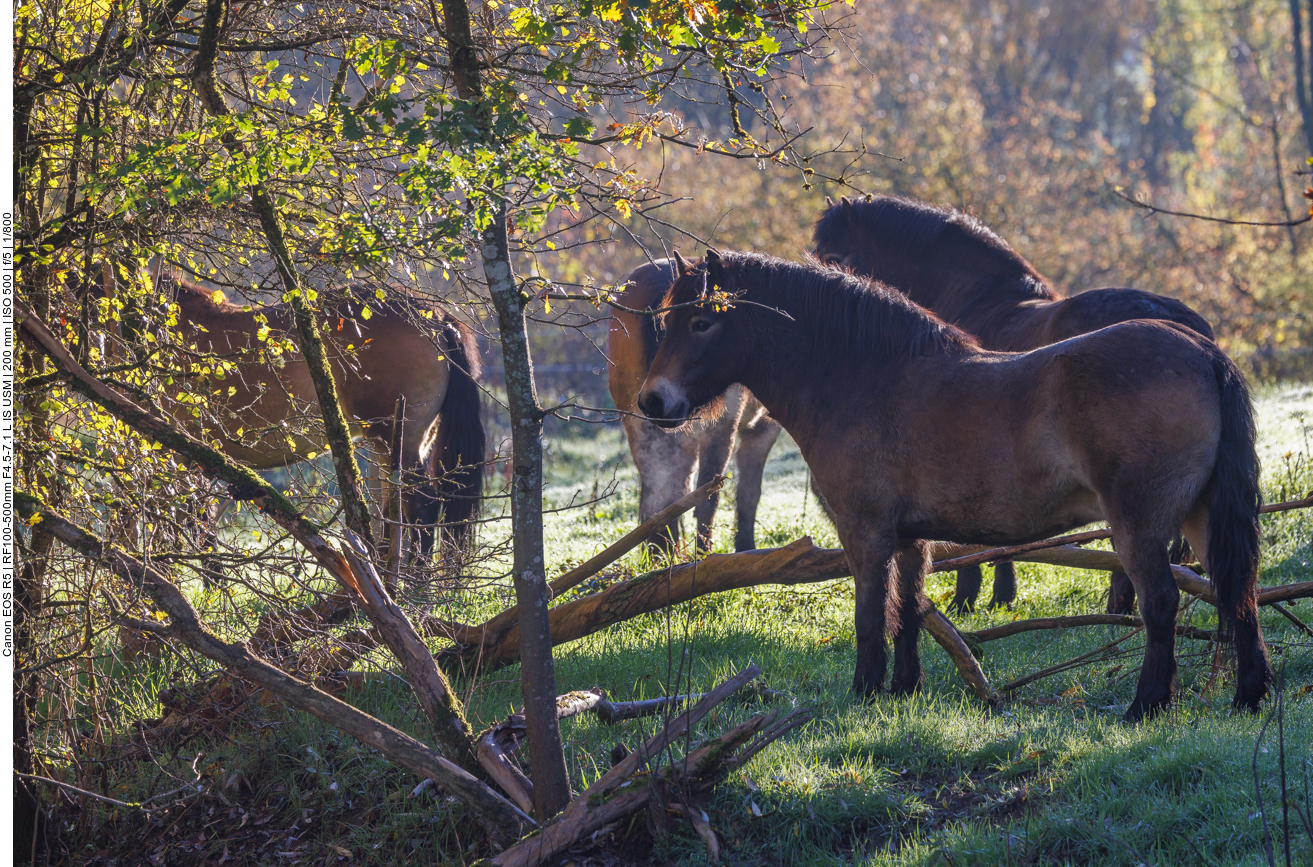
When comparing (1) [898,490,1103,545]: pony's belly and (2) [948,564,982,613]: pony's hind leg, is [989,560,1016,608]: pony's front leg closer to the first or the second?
(2) [948,564,982,613]: pony's hind leg

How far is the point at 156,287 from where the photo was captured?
15.5 ft

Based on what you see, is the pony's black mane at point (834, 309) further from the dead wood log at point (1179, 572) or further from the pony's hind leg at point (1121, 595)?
the pony's hind leg at point (1121, 595)

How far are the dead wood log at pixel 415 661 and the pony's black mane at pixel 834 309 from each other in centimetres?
194

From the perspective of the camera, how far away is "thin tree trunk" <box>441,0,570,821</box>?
352 cm

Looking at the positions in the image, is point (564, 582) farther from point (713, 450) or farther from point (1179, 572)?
point (713, 450)

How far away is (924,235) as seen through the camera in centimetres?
735

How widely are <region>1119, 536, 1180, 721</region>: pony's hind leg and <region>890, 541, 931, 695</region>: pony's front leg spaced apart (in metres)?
0.99

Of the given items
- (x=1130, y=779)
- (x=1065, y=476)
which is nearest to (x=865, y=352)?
(x=1065, y=476)

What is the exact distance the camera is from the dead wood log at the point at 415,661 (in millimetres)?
4004

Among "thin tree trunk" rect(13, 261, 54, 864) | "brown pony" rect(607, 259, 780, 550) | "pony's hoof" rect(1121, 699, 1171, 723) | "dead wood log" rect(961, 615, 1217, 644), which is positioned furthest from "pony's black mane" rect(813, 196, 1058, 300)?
"thin tree trunk" rect(13, 261, 54, 864)

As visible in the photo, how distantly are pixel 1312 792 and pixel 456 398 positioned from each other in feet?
18.9

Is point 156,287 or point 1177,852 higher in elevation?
point 156,287

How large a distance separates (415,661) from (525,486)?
101cm

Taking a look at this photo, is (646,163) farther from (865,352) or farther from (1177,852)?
(1177,852)
